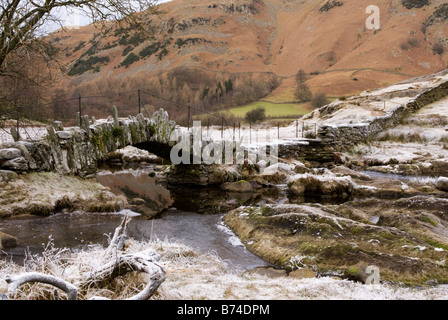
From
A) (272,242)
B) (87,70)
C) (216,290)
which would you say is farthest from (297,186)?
(87,70)

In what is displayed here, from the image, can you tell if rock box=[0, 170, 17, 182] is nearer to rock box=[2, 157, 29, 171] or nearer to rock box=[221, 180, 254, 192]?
rock box=[2, 157, 29, 171]

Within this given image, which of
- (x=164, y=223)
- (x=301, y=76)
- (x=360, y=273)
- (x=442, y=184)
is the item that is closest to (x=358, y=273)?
(x=360, y=273)

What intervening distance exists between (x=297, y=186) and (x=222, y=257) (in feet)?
27.2

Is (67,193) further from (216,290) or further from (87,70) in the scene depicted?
(87,70)

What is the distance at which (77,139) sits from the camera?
11.7m

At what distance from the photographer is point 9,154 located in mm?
10125

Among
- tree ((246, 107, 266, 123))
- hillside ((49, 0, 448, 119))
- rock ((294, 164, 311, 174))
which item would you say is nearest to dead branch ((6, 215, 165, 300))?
rock ((294, 164, 311, 174))

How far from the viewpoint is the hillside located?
196 ft

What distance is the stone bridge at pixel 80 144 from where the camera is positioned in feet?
34.1

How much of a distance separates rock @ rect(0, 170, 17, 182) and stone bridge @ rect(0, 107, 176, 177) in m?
0.20

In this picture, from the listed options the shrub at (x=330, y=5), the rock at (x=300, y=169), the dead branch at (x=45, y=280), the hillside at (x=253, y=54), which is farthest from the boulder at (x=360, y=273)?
the shrub at (x=330, y=5)

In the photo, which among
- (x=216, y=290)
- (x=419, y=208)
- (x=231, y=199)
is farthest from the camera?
(x=231, y=199)

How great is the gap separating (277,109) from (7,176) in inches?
1748
